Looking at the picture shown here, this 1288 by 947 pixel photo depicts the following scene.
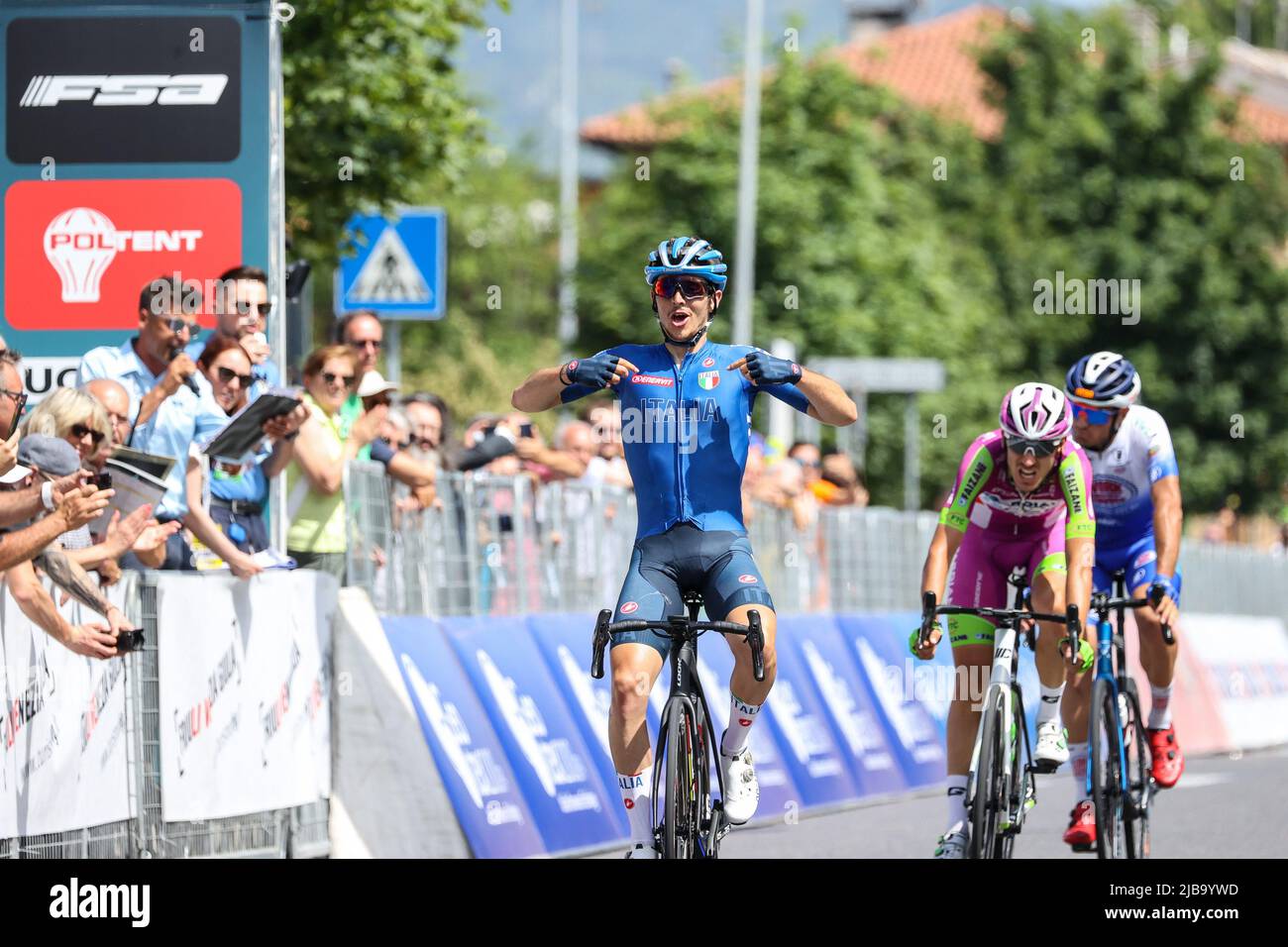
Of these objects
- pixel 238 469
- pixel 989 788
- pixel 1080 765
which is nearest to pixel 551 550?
pixel 238 469

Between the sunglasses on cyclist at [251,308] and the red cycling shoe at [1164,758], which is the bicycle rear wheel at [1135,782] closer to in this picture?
the red cycling shoe at [1164,758]

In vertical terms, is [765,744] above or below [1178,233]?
below

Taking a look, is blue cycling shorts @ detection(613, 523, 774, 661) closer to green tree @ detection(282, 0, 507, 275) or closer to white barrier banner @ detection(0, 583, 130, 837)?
white barrier banner @ detection(0, 583, 130, 837)

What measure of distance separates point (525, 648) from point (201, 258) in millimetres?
2441

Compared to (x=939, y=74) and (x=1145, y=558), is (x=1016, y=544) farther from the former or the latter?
(x=939, y=74)

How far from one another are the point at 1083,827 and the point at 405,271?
658 cm

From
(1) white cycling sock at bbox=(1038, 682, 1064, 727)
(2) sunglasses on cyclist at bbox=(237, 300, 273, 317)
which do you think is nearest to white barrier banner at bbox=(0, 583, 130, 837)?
(2) sunglasses on cyclist at bbox=(237, 300, 273, 317)

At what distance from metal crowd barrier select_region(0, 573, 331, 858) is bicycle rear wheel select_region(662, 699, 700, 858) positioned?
228 centimetres

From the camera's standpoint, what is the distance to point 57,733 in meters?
9.11

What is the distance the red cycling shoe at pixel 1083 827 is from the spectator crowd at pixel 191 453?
11.3 ft

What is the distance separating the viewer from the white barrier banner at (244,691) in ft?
33.3

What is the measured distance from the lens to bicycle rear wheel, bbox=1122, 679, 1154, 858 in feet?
36.4
